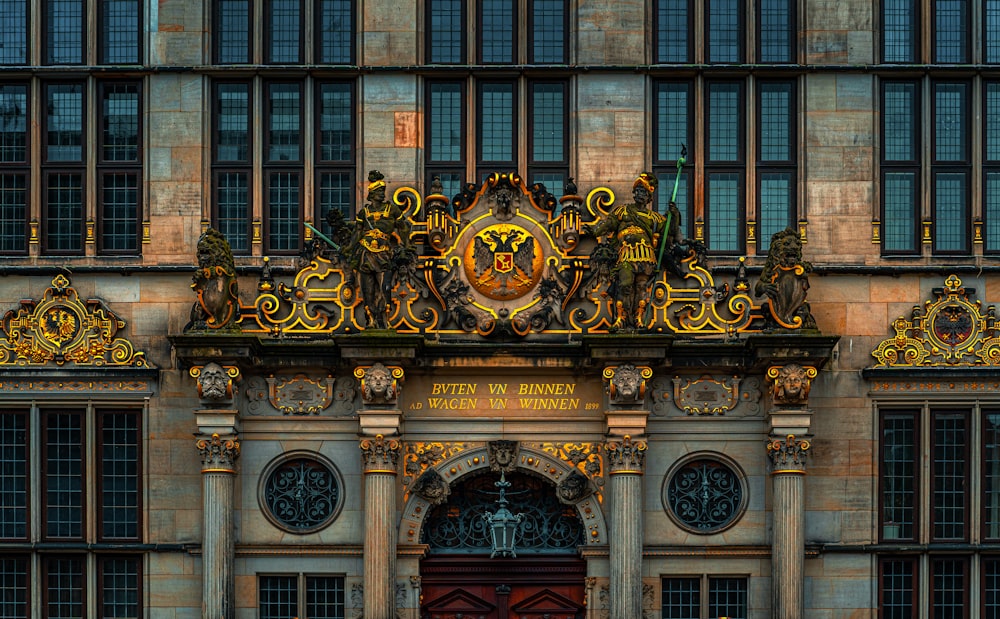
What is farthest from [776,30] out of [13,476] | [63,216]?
[13,476]

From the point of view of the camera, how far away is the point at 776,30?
28.7 meters

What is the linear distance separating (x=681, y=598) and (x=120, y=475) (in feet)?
27.2

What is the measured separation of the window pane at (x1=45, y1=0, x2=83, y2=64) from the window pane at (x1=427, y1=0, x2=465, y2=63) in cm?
524

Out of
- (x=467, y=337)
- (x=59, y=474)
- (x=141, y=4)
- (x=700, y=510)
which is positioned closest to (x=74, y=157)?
(x=141, y=4)

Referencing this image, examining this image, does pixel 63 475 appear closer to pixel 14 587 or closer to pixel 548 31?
pixel 14 587

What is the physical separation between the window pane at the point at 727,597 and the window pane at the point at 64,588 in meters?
9.08

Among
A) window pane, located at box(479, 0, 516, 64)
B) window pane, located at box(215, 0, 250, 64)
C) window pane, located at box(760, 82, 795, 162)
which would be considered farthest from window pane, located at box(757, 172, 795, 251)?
window pane, located at box(215, 0, 250, 64)

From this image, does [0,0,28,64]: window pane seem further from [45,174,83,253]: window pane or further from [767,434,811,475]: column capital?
[767,434,811,475]: column capital

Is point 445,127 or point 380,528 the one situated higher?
point 445,127

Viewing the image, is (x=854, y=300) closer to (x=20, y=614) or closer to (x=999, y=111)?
(x=999, y=111)

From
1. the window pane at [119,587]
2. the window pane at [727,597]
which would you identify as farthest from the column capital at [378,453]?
the window pane at [727,597]

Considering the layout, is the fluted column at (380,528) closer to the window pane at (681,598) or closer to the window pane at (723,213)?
the window pane at (681,598)

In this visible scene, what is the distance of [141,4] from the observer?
28.8 meters

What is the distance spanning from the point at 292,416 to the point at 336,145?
4.08m
